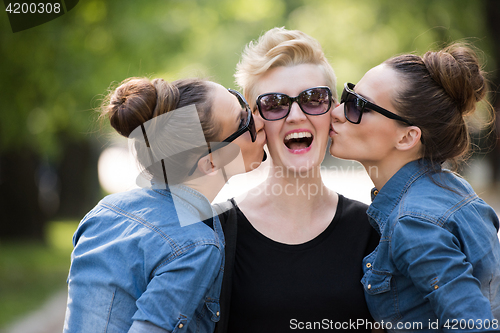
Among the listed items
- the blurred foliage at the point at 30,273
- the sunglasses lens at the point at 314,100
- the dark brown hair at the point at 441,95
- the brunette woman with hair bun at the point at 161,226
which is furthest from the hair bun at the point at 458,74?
the blurred foliage at the point at 30,273

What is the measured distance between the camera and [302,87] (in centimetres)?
291

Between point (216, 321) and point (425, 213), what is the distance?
3.81 ft

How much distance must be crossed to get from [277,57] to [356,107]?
612mm

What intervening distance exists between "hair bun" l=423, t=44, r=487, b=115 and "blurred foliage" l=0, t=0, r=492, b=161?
9.72 feet

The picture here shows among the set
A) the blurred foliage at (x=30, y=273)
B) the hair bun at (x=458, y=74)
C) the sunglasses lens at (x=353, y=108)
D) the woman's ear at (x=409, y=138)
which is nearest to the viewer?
the hair bun at (x=458, y=74)

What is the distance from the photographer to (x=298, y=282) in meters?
2.52

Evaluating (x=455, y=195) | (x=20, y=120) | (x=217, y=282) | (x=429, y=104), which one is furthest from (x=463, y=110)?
(x=20, y=120)

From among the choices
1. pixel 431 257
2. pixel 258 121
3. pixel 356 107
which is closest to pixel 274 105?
pixel 258 121

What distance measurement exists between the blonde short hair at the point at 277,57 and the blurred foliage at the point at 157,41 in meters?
2.82

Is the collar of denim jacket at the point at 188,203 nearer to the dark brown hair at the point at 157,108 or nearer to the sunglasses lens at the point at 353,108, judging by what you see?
the dark brown hair at the point at 157,108

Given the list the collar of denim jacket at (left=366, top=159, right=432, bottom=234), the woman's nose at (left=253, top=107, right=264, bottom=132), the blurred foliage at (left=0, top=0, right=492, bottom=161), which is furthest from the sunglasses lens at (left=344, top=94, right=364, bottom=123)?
the blurred foliage at (left=0, top=0, right=492, bottom=161)

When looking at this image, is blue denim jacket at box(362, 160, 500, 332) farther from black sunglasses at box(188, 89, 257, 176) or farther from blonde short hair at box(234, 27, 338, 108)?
blonde short hair at box(234, 27, 338, 108)

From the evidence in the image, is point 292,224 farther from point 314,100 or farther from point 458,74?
point 458,74

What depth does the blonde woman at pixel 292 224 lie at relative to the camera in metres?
2.47
